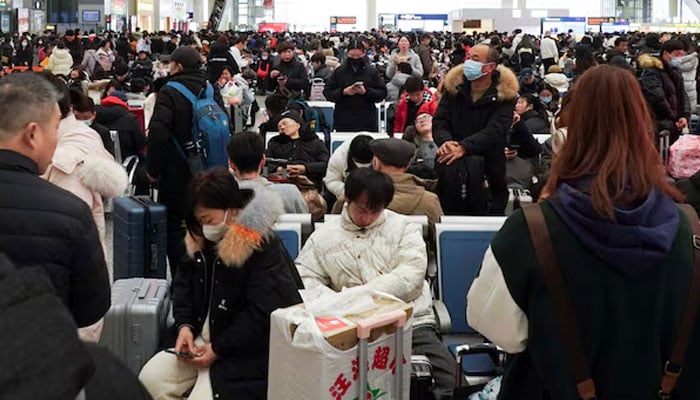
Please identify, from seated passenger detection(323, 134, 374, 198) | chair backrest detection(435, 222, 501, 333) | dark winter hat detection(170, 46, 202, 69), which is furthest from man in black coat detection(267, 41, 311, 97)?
chair backrest detection(435, 222, 501, 333)

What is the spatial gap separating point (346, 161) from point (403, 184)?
0.95 metres

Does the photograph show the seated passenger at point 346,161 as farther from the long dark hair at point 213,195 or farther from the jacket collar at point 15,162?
the jacket collar at point 15,162

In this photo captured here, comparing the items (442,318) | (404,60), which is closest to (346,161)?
(442,318)

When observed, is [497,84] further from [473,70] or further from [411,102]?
A: [411,102]

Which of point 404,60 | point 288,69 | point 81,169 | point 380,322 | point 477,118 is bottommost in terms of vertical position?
→ point 380,322

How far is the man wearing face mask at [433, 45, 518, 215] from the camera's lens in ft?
16.5

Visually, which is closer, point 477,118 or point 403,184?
point 403,184

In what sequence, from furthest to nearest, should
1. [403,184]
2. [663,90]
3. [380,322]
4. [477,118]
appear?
[663,90] → [477,118] → [403,184] → [380,322]

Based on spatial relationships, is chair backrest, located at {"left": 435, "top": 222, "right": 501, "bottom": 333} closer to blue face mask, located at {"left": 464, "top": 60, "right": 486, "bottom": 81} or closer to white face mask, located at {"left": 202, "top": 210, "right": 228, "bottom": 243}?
white face mask, located at {"left": 202, "top": 210, "right": 228, "bottom": 243}

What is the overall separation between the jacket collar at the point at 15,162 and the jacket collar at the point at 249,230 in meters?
0.80

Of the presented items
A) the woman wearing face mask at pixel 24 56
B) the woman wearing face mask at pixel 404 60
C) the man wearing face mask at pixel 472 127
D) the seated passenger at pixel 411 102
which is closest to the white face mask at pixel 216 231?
the man wearing face mask at pixel 472 127

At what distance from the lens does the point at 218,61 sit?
11414 millimetres

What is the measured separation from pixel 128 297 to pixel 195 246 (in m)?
0.56

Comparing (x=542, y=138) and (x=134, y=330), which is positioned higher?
(x=542, y=138)
